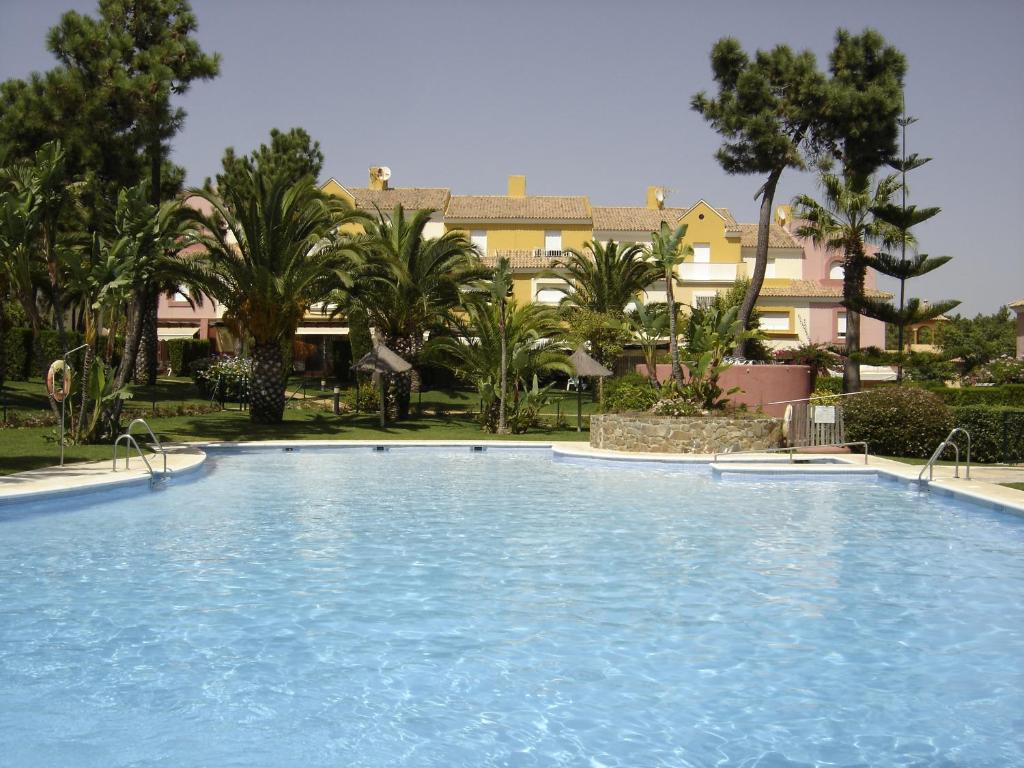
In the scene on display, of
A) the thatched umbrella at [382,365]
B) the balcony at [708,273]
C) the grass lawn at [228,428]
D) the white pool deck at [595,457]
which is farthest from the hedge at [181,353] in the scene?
the balcony at [708,273]

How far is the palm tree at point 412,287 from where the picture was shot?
91.4ft

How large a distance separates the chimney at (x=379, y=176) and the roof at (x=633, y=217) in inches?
522

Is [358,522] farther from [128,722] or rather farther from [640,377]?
[640,377]

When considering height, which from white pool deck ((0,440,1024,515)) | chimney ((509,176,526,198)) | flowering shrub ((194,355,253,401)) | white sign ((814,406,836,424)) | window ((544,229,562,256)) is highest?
chimney ((509,176,526,198))

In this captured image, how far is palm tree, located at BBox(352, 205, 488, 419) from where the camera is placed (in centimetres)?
2786

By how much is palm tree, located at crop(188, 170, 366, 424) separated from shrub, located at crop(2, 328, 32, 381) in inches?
420

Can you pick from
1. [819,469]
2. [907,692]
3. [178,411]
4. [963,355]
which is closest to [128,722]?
[907,692]

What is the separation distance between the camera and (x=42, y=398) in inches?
1074

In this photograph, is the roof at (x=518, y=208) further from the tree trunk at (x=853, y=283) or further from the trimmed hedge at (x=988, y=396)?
the trimmed hedge at (x=988, y=396)

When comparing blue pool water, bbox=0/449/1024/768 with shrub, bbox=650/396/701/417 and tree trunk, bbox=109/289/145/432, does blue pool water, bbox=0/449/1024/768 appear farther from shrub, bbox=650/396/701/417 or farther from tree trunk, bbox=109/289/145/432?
shrub, bbox=650/396/701/417

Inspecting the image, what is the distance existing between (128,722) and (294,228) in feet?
62.7

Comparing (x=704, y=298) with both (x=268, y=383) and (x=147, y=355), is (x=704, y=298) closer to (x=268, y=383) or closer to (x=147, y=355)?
(x=147, y=355)

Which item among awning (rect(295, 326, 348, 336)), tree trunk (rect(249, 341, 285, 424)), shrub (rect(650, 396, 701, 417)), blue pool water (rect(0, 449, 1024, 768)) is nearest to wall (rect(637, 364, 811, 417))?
shrub (rect(650, 396, 701, 417))

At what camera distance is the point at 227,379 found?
29891mm
